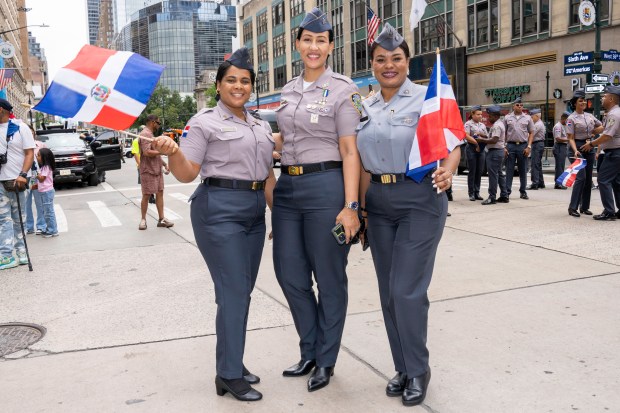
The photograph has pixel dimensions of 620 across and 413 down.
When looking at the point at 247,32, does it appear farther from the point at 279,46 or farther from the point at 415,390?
the point at 415,390

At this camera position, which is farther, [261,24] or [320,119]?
[261,24]

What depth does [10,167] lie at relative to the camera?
7215 millimetres

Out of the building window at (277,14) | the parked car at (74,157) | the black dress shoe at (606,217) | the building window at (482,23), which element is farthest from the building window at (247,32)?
the black dress shoe at (606,217)

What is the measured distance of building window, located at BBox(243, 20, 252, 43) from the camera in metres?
74.2

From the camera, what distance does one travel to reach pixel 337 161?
362cm

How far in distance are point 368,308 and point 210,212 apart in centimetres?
222

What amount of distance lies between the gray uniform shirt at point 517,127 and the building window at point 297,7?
4920 centimetres

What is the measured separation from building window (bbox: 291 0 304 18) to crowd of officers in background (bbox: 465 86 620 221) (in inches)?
1870

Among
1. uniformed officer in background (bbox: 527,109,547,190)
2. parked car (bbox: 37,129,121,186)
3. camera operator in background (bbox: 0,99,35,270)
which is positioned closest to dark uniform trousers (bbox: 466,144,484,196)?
uniformed officer in background (bbox: 527,109,547,190)

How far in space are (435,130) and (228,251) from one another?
4.38 feet

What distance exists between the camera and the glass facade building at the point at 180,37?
524 feet

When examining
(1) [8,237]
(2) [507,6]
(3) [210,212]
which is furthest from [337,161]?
(2) [507,6]

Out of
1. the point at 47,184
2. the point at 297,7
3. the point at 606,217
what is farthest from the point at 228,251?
the point at 297,7

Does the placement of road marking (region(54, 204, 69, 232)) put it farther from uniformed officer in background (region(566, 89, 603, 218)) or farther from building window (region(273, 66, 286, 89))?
building window (region(273, 66, 286, 89))
